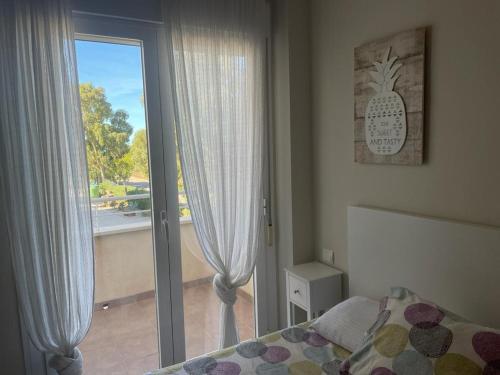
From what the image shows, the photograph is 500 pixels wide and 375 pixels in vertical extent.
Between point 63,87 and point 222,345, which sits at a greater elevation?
point 63,87

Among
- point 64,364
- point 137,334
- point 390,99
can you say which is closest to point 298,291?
point 137,334

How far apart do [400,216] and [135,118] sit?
1.68m

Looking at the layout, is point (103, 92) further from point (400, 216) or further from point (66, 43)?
point (400, 216)

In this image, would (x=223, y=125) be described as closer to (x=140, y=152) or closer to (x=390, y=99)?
(x=140, y=152)

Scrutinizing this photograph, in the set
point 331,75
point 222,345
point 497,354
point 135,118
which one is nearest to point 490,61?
point 331,75

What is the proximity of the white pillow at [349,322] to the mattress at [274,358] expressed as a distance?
0.04 meters

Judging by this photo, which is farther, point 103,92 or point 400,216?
point 103,92

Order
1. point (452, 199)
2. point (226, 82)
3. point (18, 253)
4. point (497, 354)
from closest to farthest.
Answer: point (497, 354), point (452, 199), point (18, 253), point (226, 82)

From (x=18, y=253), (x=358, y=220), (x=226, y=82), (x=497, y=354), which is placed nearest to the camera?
(x=497, y=354)

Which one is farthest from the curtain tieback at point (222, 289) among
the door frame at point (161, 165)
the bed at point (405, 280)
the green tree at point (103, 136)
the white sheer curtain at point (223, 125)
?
the green tree at point (103, 136)

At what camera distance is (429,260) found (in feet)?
6.56

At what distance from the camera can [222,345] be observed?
2.73 meters

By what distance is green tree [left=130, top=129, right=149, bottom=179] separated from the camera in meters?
2.49

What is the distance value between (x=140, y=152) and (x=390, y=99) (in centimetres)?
153
